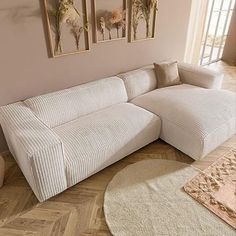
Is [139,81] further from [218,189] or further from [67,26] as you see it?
[218,189]

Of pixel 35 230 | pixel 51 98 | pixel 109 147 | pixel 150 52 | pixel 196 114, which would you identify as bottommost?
pixel 35 230

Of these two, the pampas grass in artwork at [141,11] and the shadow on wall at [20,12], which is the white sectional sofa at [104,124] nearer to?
the pampas grass in artwork at [141,11]

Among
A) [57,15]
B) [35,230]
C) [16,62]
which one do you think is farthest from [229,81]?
[35,230]

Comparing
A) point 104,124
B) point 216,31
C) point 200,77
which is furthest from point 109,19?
point 216,31

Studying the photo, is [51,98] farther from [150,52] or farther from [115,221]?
[150,52]

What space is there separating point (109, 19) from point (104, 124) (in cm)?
113

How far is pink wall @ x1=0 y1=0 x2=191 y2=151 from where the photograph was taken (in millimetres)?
1811

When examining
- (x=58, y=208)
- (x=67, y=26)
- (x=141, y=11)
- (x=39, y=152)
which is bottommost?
(x=58, y=208)

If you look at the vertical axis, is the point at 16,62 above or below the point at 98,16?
below

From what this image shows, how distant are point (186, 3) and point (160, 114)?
1.72m

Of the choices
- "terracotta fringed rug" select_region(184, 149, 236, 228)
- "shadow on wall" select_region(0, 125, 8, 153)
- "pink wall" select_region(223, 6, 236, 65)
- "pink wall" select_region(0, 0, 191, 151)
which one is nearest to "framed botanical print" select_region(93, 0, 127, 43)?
"pink wall" select_region(0, 0, 191, 151)

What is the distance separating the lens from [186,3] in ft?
9.67

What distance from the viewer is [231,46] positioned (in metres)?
5.00

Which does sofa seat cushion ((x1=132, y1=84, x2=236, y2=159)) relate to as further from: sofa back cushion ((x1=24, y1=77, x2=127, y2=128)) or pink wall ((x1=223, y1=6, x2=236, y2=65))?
pink wall ((x1=223, y1=6, x2=236, y2=65))
